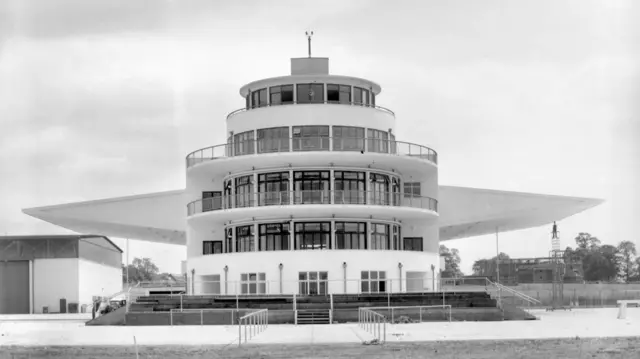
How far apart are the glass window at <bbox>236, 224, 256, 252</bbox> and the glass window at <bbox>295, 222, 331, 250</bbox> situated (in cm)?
300

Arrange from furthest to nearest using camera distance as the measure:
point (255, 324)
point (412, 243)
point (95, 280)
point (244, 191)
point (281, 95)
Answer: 1. point (95, 280)
2. point (412, 243)
3. point (281, 95)
4. point (244, 191)
5. point (255, 324)

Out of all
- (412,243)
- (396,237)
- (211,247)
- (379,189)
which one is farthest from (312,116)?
(211,247)

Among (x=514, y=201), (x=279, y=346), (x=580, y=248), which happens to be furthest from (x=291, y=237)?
(x=580, y=248)

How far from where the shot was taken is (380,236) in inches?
2453

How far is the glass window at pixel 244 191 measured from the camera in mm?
61000

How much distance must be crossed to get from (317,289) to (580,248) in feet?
414

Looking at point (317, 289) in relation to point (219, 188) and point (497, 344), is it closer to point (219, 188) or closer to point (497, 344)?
point (219, 188)

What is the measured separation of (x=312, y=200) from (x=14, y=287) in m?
21.5

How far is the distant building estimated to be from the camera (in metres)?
67.3

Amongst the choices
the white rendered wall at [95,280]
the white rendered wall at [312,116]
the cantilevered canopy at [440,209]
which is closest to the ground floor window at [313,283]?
the white rendered wall at [312,116]

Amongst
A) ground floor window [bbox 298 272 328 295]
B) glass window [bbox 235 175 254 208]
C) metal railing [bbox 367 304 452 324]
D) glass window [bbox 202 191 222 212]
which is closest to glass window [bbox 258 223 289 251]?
glass window [bbox 235 175 254 208]

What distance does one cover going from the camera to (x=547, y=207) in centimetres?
7275

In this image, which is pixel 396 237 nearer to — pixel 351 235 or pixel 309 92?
pixel 351 235

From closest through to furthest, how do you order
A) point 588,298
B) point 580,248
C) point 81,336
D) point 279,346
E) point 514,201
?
point 279,346 → point 81,336 → point 514,201 → point 588,298 → point 580,248
